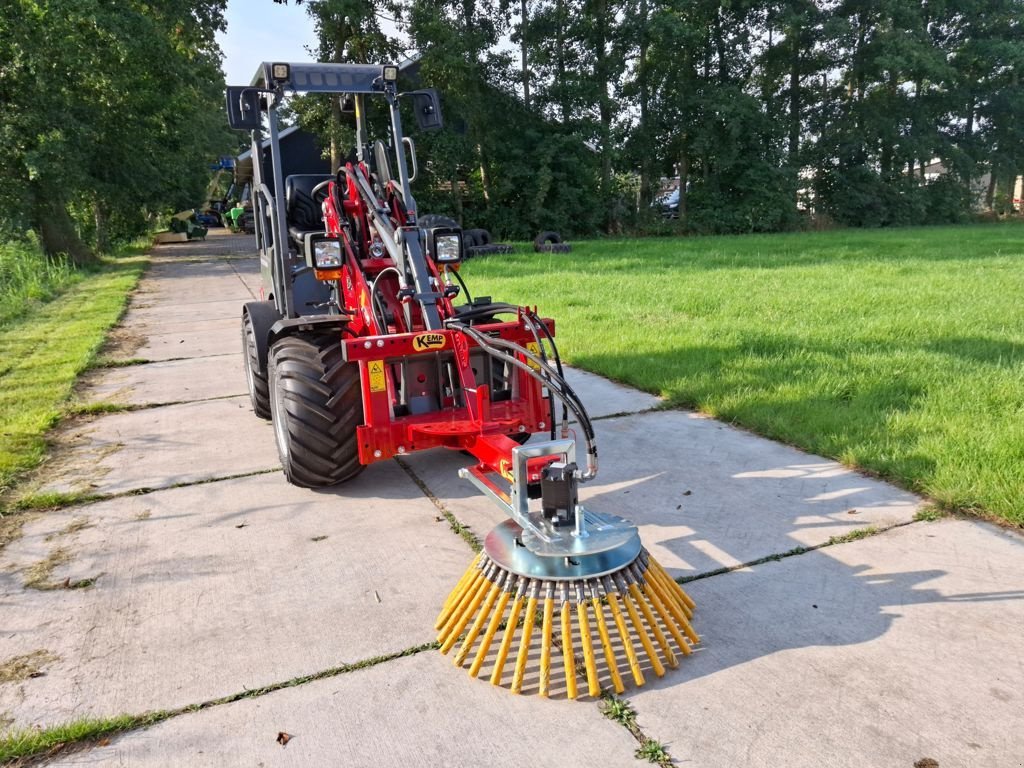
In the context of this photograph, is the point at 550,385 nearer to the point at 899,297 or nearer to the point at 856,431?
the point at 856,431

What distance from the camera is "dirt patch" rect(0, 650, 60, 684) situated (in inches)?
102

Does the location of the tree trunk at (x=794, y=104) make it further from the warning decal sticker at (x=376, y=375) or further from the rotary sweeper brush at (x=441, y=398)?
the warning decal sticker at (x=376, y=375)

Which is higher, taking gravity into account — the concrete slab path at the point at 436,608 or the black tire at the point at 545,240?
the black tire at the point at 545,240

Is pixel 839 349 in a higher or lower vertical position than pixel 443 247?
lower

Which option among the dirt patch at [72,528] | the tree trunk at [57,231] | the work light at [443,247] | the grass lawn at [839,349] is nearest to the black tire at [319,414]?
the work light at [443,247]

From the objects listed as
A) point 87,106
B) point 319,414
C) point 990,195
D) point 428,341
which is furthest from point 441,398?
point 990,195

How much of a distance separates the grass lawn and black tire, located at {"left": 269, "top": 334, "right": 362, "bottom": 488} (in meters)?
2.44

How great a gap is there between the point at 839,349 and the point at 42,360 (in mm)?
7301

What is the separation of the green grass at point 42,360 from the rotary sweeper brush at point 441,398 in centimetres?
147

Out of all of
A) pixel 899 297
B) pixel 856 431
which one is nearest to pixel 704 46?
pixel 899 297

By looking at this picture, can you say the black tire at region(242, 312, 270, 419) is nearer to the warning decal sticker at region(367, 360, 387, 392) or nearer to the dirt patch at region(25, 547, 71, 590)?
the warning decal sticker at region(367, 360, 387, 392)

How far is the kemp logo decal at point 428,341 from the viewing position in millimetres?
3707

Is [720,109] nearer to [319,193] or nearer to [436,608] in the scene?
[319,193]

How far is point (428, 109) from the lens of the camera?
16.4 feet
